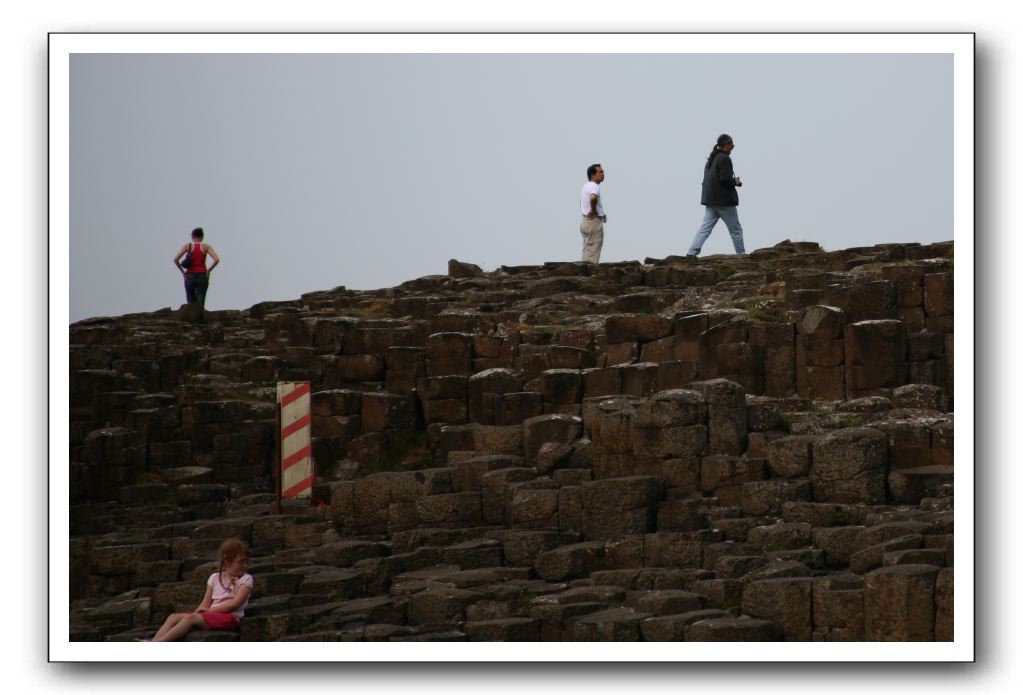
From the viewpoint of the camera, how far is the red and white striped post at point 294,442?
25188mm

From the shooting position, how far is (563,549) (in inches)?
835

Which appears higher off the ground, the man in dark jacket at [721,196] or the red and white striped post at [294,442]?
the man in dark jacket at [721,196]

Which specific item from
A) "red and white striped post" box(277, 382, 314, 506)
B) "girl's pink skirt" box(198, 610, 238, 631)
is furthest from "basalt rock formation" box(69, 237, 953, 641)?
"red and white striped post" box(277, 382, 314, 506)

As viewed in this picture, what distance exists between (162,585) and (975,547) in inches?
334

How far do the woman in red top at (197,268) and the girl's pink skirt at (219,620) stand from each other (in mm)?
11933

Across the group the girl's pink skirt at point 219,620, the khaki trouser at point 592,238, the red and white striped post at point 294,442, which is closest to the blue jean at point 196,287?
the khaki trouser at point 592,238

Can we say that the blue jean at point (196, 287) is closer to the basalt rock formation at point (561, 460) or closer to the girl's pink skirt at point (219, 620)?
the basalt rock formation at point (561, 460)

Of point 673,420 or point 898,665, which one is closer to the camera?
point 898,665

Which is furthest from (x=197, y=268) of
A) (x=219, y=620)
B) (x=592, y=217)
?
(x=219, y=620)

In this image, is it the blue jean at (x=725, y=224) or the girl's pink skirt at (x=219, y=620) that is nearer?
the girl's pink skirt at (x=219, y=620)

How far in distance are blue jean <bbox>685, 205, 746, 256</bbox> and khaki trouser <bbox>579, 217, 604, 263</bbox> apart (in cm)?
175

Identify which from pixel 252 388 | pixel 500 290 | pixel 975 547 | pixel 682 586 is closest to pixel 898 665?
pixel 975 547
